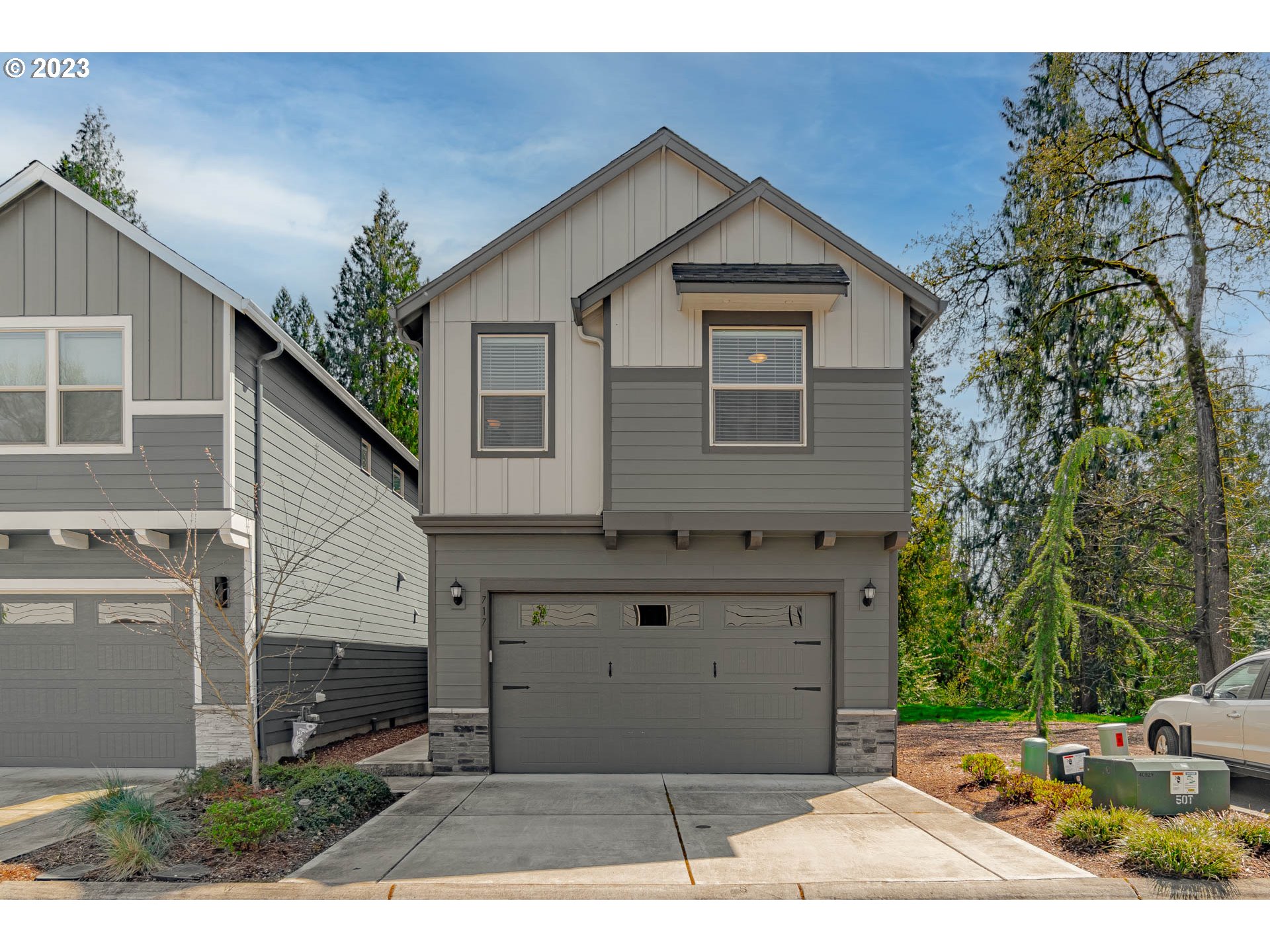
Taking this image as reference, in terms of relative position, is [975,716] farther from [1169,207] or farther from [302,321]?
[302,321]

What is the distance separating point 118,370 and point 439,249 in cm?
1890

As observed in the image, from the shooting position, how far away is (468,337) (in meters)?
11.5

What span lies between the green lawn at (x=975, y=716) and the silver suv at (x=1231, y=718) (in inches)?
218

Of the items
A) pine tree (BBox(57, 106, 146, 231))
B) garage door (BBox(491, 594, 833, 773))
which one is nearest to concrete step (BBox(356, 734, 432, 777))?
garage door (BBox(491, 594, 833, 773))

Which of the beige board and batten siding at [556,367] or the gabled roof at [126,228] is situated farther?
the beige board and batten siding at [556,367]

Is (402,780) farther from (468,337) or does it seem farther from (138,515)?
(468,337)

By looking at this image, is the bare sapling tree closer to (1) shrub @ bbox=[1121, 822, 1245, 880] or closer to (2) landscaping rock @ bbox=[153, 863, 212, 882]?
(2) landscaping rock @ bbox=[153, 863, 212, 882]

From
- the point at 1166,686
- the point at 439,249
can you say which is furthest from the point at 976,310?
the point at 439,249

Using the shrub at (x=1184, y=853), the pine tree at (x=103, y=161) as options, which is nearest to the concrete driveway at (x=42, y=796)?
the shrub at (x=1184, y=853)

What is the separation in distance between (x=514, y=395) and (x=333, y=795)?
4887 millimetres

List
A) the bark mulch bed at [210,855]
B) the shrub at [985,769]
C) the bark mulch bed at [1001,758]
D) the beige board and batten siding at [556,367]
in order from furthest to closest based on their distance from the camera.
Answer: the beige board and batten siding at [556,367]
the shrub at [985,769]
the bark mulch bed at [1001,758]
the bark mulch bed at [210,855]

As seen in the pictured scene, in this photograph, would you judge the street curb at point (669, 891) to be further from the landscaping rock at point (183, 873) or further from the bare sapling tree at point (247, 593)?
the bare sapling tree at point (247, 593)

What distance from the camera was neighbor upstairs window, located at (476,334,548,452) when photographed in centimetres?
1145

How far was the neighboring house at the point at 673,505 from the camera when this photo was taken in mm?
11078
